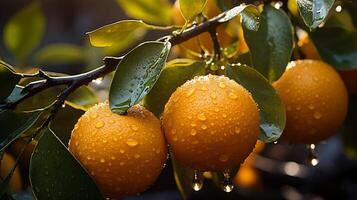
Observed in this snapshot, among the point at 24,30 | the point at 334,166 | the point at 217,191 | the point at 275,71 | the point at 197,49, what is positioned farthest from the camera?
the point at 334,166

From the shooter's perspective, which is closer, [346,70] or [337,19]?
[346,70]

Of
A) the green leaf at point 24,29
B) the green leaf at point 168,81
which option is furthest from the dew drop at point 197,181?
the green leaf at point 24,29

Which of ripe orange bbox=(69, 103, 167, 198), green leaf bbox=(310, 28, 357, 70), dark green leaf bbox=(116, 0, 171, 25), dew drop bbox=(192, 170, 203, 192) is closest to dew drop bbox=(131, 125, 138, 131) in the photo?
ripe orange bbox=(69, 103, 167, 198)

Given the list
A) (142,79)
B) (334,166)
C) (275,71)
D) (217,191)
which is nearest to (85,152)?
(142,79)

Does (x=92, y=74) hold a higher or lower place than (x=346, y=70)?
higher

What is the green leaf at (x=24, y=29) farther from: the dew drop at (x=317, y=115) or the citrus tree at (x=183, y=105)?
the dew drop at (x=317, y=115)

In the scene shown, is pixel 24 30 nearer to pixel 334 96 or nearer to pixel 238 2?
pixel 238 2
